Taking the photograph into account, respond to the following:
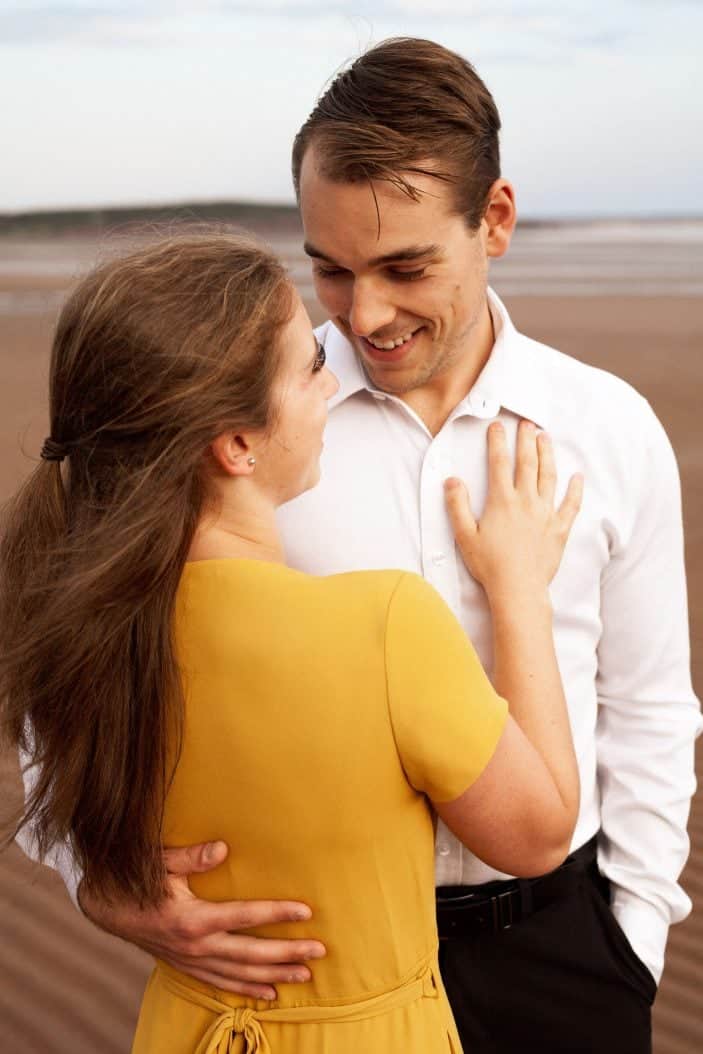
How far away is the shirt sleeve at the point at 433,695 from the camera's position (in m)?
1.51

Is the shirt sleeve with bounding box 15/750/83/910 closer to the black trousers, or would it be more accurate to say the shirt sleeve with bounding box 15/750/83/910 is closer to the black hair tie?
the black hair tie

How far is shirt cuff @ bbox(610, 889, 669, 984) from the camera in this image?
2.31 metres

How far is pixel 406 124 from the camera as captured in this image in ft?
7.14

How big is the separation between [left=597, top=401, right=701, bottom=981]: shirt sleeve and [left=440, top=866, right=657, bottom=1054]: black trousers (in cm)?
7

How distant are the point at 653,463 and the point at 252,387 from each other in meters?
0.94

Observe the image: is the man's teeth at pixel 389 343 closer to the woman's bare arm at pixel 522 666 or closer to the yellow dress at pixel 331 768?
the woman's bare arm at pixel 522 666

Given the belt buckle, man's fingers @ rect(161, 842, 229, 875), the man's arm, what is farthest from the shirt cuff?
man's fingers @ rect(161, 842, 229, 875)

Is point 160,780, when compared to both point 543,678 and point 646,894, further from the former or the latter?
point 646,894

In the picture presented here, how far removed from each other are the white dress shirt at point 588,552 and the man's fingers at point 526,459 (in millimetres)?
48

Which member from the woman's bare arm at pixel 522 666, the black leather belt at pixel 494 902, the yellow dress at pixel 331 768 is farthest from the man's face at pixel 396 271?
the black leather belt at pixel 494 902

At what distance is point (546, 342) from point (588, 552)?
14.2 metres

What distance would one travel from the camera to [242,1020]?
170 cm

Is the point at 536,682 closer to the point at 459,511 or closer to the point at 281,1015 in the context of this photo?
the point at 459,511

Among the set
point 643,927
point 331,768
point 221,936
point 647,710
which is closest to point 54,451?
point 331,768
